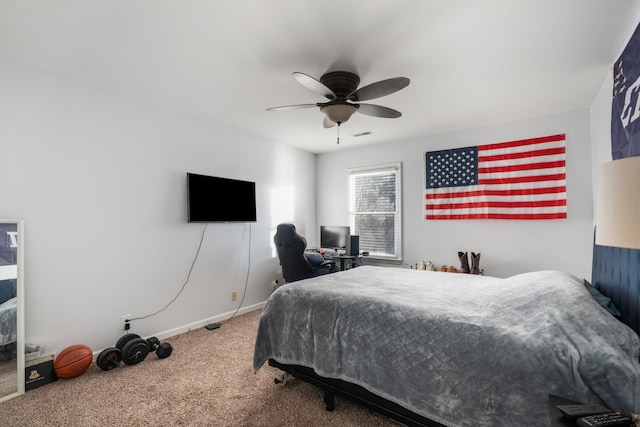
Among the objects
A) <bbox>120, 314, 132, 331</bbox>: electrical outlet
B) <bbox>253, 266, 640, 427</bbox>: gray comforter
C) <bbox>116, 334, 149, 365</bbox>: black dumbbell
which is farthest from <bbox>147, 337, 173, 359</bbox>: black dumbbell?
<bbox>253, 266, 640, 427</bbox>: gray comforter

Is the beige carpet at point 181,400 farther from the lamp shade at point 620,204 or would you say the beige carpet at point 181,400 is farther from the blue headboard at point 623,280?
the lamp shade at point 620,204

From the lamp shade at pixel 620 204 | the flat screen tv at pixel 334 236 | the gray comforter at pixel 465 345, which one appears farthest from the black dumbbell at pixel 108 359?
the lamp shade at pixel 620 204

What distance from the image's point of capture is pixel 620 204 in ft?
2.84

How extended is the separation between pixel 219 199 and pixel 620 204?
3640 mm

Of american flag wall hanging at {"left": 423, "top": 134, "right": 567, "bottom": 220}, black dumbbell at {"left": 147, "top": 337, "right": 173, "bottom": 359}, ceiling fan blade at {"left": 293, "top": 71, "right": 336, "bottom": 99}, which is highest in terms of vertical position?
ceiling fan blade at {"left": 293, "top": 71, "right": 336, "bottom": 99}

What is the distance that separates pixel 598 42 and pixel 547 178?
182 centimetres

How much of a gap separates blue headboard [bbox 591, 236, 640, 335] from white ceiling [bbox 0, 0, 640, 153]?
4.82 ft

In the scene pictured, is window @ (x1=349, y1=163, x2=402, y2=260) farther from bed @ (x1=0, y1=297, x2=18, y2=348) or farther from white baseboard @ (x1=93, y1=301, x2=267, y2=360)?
bed @ (x1=0, y1=297, x2=18, y2=348)

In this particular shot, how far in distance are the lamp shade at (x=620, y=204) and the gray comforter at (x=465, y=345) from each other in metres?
0.64

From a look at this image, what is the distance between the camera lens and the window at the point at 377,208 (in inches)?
188

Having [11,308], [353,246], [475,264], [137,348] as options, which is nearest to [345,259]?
[353,246]

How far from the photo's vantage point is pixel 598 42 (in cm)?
213

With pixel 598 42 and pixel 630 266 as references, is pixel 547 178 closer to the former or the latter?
pixel 598 42

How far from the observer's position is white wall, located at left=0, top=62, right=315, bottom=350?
245 centimetres
